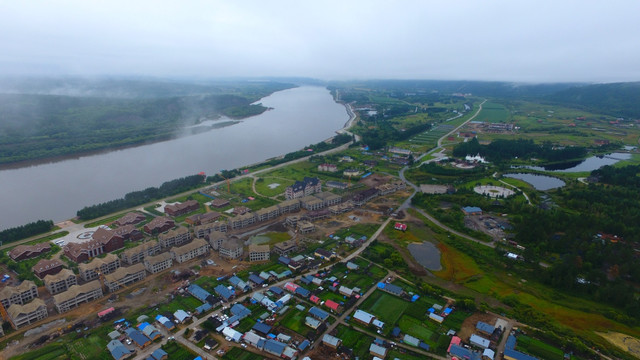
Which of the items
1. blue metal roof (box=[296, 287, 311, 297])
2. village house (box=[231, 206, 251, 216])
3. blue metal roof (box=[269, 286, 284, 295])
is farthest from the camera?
village house (box=[231, 206, 251, 216])

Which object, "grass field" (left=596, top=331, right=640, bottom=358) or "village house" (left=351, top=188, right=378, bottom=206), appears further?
"village house" (left=351, top=188, right=378, bottom=206)

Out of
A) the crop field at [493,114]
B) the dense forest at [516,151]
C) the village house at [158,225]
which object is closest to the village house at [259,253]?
the village house at [158,225]

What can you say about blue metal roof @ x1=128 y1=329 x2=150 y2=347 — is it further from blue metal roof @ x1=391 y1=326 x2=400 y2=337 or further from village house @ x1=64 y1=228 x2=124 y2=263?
blue metal roof @ x1=391 y1=326 x2=400 y2=337

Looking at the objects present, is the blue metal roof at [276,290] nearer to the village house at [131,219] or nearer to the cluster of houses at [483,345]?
the cluster of houses at [483,345]

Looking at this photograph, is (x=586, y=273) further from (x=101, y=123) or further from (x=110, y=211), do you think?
(x=101, y=123)

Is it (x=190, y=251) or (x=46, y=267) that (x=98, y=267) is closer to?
(x=46, y=267)

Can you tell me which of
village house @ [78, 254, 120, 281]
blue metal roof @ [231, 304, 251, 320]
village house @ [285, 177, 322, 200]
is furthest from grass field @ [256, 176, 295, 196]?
blue metal roof @ [231, 304, 251, 320]

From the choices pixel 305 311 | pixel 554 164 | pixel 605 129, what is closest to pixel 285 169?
pixel 305 311
